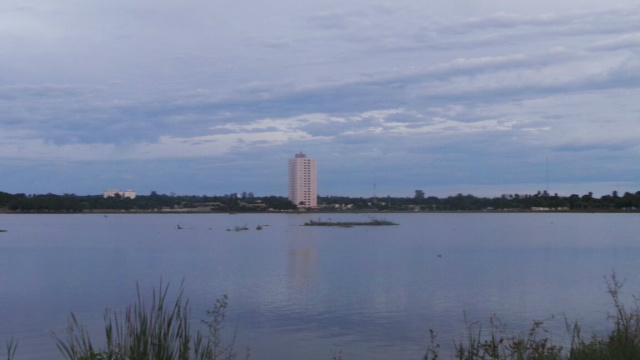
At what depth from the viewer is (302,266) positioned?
3509 centimetres

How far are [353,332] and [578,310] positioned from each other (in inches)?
284

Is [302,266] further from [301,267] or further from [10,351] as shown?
[10,351]

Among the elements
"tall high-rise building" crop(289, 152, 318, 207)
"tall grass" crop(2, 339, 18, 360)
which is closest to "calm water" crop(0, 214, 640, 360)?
"tall grass" crop(2, 339, 18, 360)

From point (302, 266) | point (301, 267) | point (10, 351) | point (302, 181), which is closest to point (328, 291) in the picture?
point (301, 267)

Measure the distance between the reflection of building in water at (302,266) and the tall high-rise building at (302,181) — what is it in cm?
11679

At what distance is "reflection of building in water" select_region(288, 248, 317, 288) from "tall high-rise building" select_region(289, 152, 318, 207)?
383 ft

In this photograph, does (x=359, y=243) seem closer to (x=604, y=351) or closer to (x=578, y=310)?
(x=578, y=310)

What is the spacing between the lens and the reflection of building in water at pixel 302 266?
28.1 metres

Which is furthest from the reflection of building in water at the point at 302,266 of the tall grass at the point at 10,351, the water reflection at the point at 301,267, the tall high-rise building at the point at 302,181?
the tall high-rise building at the point at 302,181

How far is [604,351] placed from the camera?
802cm

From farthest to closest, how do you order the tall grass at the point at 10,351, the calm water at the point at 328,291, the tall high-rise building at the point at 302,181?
the tall high-rise building at the point at 302,181
the calm water at the point at 328,291
the tall grass at the point at 10,351

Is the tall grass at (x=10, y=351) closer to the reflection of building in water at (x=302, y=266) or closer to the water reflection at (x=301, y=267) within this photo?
the water reflection at (x=301, y=267)

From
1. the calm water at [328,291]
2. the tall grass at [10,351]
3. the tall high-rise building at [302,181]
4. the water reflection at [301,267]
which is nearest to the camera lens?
the tall grass at [10,351]

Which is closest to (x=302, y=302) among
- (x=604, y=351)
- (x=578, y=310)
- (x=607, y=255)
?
(x=578, y=310)
